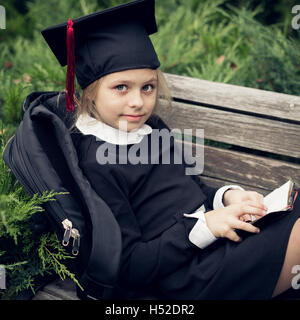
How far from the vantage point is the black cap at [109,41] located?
1.65 meters

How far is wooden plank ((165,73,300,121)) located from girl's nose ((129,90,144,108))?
0.67 meters

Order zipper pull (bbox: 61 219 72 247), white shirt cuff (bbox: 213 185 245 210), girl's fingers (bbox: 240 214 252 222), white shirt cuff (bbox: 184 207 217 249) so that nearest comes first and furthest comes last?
1. zipper pull (bbox: 61 219 72 247)
2. white shirt cuff (bbox: 184 207 217 249)
3. girl's fingers (bbox: 240 214 252 222)
4. white shirt cuff (bbox: 213 185 245 210)

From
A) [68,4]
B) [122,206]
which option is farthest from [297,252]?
[68,4]

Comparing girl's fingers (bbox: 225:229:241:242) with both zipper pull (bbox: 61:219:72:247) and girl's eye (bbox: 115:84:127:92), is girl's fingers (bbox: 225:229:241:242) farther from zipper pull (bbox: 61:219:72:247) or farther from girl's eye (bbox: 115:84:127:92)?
girl's eye (bbox: 115:84:127:92)

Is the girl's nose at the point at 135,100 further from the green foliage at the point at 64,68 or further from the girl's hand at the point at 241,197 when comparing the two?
the girl's hand at the point at 241,197

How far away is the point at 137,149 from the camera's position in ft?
6.14

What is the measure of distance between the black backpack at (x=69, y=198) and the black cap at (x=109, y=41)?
289 mm

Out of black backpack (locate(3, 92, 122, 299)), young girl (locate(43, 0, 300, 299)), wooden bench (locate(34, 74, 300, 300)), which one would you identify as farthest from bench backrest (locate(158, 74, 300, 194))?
black backpack (locate(3, 92, 122, 299))

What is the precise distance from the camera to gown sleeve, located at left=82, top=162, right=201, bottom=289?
1.65 metres

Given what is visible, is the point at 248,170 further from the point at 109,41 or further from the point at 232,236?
the point at 109,41

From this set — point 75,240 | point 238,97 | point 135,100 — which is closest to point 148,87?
point 135,100

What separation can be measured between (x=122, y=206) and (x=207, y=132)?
2.71 feet

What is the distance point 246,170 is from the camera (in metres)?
2.19

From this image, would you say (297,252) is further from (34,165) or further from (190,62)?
(190,62)
